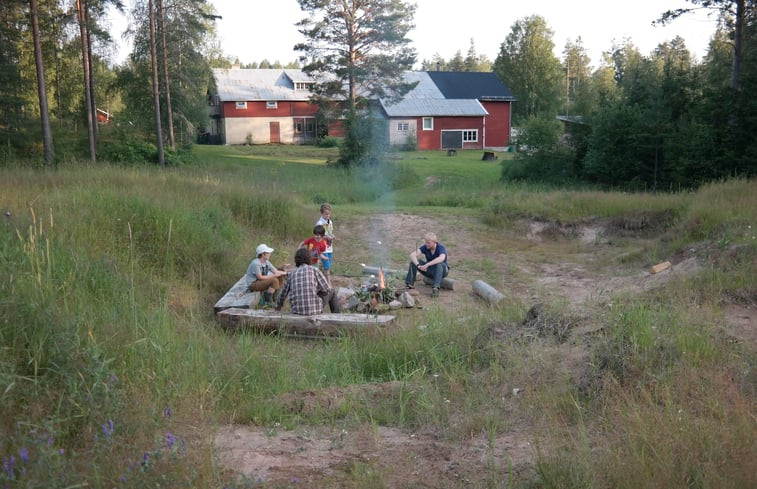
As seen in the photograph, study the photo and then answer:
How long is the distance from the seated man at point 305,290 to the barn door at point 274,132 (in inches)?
2006

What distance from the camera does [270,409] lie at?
5.35 metres

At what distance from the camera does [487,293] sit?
1145 cm

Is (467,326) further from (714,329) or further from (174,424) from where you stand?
(174,424)

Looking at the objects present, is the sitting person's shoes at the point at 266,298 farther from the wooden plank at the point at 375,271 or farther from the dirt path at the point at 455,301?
the wooden plank at the point at 375,271

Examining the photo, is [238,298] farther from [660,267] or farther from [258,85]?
[258,85]

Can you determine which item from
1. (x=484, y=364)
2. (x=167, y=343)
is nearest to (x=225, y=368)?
Answer: (x=167, y=343)

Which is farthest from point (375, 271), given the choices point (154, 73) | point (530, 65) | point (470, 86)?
point (530, 65)

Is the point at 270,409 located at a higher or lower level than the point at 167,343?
lower

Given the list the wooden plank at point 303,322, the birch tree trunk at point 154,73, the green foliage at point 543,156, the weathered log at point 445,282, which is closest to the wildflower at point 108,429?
the wooden plank at point 303,322

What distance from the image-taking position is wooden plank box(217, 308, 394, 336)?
338 inches

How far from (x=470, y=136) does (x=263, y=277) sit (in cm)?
4338

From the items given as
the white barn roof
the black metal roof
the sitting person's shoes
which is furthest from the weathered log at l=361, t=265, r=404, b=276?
the black metal roof

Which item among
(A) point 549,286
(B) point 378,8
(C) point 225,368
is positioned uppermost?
(B) point 378,8

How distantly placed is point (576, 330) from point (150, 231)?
7.50 metres
